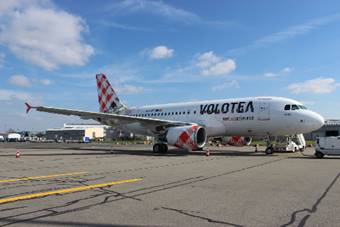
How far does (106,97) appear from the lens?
36.1 m

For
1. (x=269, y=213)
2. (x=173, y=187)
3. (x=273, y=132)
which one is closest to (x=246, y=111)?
(x=273, y=132)

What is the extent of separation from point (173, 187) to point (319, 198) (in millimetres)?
3535

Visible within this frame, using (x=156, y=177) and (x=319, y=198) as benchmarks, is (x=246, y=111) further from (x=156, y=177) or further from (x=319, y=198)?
(x=319, y=198)

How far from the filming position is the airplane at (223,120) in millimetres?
23422

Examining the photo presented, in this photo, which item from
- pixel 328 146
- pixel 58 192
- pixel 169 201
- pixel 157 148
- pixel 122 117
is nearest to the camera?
pixel 169 201

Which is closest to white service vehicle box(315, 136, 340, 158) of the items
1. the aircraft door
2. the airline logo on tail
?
the aircraft door

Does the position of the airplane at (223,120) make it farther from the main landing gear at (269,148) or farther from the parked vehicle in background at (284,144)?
the parked vehicle in background at (284,144)

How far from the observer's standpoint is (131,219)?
5.92 m

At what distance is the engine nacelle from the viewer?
24.2 m

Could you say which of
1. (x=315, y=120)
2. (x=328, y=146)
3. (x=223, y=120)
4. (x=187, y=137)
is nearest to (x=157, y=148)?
(x=187, y=137)

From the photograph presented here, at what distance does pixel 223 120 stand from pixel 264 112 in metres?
3.17

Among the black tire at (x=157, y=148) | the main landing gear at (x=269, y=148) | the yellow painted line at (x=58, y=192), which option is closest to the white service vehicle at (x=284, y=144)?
the main landing gear at (x=269, y=148)

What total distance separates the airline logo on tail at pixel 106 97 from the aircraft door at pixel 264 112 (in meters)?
15.6

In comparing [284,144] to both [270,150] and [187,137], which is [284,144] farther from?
[187,137]
